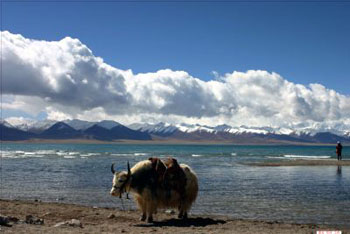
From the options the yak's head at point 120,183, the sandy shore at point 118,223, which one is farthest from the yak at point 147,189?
the sandy shore at point 118,223

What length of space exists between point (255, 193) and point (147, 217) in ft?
28.7

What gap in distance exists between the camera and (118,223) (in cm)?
1255

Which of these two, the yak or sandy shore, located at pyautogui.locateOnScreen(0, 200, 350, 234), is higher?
the yak

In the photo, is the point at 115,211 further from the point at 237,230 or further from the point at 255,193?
the point at 255,193

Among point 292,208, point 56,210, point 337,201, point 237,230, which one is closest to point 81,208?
point 56,210

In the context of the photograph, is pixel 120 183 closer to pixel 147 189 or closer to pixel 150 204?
pixel 147 189

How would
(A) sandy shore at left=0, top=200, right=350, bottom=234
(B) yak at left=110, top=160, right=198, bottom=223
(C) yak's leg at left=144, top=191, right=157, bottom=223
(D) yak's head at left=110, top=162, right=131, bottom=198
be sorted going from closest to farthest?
(A) sandy shore at left=0, top=200, right=350, bottom=234 < (D) yak's head at left=110, top=162, right=131, bottom=198 < (B) yak at left=110, top=160, right=198, bottom=223 < (C) yak's leg at left=144, top=191, right=157, bottom=223

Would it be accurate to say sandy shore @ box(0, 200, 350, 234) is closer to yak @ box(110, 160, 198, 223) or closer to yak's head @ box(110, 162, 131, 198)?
yak @ box(110, 160, 198, 223)

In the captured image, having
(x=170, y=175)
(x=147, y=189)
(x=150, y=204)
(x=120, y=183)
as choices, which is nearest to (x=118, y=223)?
(x=150, y=204)

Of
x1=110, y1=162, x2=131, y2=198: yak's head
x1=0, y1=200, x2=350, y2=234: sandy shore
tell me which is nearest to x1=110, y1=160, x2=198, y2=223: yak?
x1=110, y1=162, x2=131, y2=198: yak's head

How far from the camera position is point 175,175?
13305mm

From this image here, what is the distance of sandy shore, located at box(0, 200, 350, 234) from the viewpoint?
36.4ft

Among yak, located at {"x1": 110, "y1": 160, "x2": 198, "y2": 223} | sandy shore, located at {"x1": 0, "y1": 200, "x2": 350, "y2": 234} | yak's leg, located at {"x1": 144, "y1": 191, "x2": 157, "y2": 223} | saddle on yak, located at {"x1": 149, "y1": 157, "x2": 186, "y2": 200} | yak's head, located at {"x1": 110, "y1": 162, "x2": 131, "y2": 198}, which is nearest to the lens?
sandy shore, located at {"x1": 0, "y1": 200, "x2": 350, "y2": 234}

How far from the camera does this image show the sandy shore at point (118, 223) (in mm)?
11094
